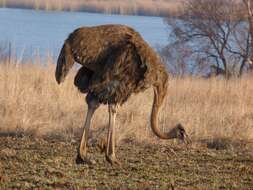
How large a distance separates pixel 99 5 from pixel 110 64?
3852cm

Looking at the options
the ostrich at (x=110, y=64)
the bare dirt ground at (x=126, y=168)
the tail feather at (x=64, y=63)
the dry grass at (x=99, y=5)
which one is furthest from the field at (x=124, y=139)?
the dry grass at (x=99, y=5)

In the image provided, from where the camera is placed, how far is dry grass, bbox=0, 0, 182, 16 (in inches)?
1807

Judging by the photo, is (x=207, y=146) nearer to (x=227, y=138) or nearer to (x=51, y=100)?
(x=227, y=138)

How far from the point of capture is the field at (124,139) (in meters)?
8.14

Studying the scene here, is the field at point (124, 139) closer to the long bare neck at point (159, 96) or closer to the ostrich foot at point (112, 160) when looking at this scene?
the ostrich foot at point (112, 160)

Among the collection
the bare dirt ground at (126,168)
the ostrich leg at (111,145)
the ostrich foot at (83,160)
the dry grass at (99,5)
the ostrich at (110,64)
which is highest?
the dry grass at (99,5)

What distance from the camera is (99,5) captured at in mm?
46688

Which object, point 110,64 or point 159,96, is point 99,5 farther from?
point 110,64

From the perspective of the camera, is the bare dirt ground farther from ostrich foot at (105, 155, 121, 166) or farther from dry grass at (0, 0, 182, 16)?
dry grass at (0, 0, 182, 16)

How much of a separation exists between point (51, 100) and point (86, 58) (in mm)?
4680

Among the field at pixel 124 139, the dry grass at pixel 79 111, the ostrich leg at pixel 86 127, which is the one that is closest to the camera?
the field at pixel 124 139

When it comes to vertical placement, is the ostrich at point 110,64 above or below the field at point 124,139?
above

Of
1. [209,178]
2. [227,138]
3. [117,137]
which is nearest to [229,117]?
[227,138]

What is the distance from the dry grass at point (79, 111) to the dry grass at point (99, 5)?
29985 mm
